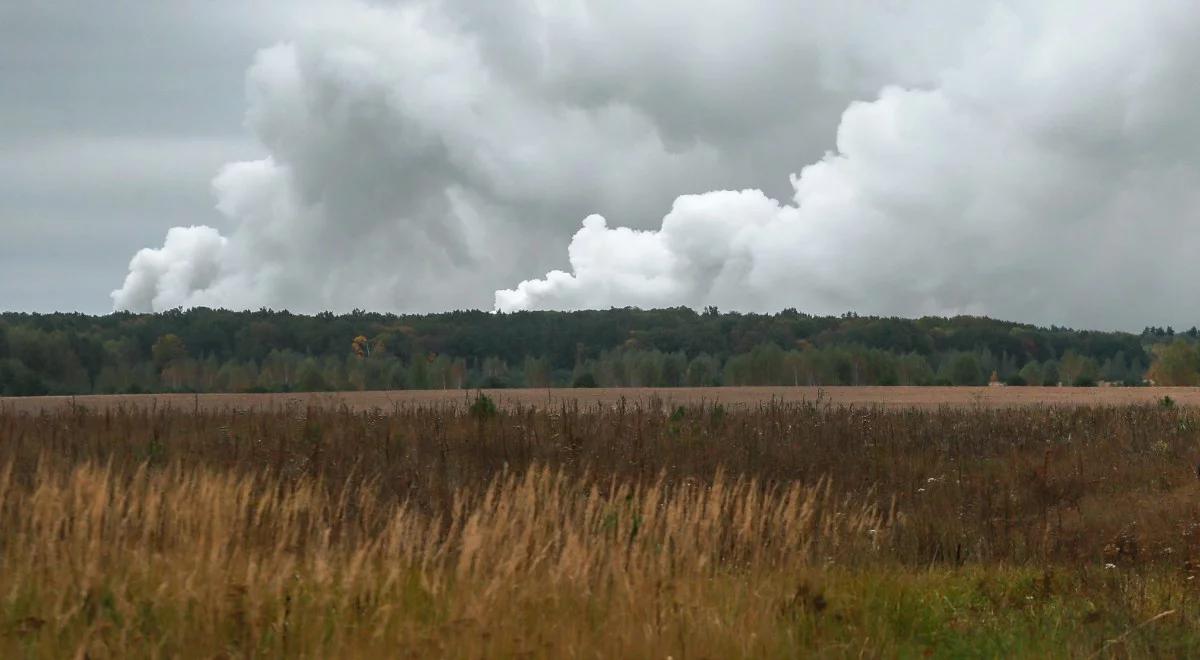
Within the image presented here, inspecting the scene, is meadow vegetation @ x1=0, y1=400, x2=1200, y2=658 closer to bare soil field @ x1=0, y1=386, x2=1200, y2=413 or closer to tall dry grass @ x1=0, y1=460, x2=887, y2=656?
tall dry grass @ x1=0, y1=460, x2=887, y2=656

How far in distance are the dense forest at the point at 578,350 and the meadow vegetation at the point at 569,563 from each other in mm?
97270

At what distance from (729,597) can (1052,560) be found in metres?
5.88

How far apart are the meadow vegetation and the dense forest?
9727 cm

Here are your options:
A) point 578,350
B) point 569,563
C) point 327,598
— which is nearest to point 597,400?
point 569,563

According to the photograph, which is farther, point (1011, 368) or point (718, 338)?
point (1011, 368)

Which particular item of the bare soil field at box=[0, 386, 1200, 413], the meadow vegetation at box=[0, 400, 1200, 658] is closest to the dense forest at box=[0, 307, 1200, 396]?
the bare soil field at box=[0, 386, 1200, 413]

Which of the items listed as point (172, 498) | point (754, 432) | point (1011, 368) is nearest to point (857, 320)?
point (1011, 368)

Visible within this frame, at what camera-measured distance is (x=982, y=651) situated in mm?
7676

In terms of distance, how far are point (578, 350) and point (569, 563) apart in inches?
5798

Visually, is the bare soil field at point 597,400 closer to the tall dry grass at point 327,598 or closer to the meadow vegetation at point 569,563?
the meadow vegetation at point 569,563

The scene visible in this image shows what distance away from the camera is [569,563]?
801 cm

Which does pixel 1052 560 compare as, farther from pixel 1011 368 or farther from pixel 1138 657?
pixel 1011 368

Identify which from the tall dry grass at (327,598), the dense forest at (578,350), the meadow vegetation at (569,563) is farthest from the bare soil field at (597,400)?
the dense forest at (578,350)

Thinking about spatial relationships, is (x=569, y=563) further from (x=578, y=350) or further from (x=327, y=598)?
(x=578, y=350)
